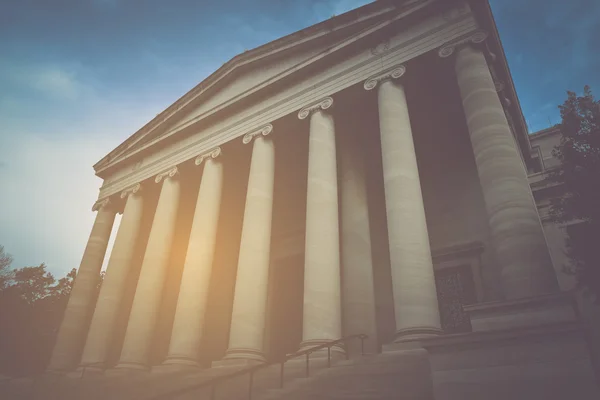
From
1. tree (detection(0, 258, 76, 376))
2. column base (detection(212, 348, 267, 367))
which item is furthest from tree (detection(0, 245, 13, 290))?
column base (detection(212, 348, 267, 367))

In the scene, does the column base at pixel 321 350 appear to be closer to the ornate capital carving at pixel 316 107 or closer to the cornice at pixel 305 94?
the ornate capital carving at pixel 316 107

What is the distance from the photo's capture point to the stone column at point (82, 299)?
26.0 m

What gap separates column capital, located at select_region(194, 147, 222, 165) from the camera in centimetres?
2647

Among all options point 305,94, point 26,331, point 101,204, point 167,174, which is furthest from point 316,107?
point 26,331

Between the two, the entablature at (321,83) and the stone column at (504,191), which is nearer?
the stone column at (504,191)

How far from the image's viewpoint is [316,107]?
22.3m

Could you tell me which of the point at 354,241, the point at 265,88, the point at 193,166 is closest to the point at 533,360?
the point at 354,241

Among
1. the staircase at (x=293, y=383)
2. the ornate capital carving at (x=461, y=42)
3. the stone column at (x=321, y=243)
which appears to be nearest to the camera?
the staircase at (x=293, y=383)

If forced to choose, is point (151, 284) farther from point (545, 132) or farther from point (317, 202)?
point (545, 132)

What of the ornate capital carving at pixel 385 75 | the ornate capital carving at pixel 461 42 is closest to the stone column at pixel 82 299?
the ornate capital carving at pixel 385 75

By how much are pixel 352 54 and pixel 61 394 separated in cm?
2281

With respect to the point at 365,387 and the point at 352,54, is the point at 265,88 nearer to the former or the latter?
the point at 352,54

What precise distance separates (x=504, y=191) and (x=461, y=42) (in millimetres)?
8275

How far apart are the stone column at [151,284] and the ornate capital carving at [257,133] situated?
6727mm
